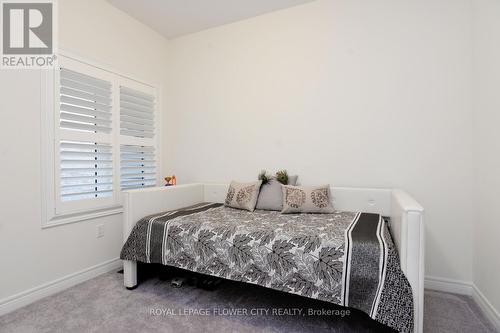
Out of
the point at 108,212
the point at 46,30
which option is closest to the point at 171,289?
the point at 108,212

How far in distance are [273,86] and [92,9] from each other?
183cm

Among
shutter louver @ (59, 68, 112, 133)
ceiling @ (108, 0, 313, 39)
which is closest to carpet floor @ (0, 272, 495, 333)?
shutter louver @ (59, 68, 112, 133)

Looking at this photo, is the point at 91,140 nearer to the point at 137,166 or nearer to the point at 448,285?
the point at 137,166

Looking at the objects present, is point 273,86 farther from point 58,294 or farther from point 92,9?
point 58,294

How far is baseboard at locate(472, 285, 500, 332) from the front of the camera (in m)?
1.55

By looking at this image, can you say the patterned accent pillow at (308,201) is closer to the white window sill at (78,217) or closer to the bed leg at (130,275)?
the bed leg at (130,275)

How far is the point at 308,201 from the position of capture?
216cm

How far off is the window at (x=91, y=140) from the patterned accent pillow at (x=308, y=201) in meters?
1.69

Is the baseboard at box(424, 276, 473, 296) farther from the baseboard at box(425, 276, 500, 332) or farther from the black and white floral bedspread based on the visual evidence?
the black and white floral bedspread

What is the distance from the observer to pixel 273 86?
105 inches

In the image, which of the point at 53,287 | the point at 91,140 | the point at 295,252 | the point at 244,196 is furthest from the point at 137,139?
the point at 295,252

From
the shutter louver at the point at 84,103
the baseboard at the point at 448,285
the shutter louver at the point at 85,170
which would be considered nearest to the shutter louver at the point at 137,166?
the shutter louver at the point at 85,170

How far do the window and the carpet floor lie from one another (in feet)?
2.25

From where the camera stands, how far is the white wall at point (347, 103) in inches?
79.4
